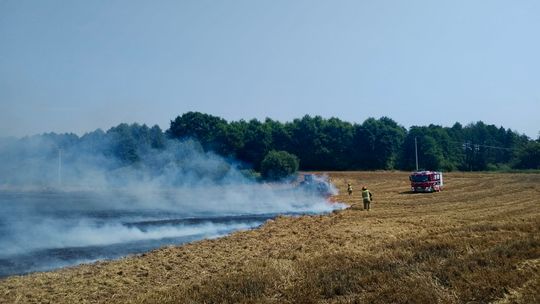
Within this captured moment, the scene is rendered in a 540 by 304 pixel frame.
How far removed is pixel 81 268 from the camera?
57.0ft

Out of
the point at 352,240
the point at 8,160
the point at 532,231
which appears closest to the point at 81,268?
the point at 352,240

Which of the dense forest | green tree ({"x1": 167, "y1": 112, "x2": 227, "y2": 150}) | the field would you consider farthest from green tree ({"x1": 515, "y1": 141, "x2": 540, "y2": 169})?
the field

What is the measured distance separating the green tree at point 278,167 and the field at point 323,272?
45116mm

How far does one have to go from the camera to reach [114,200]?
55.3 meters

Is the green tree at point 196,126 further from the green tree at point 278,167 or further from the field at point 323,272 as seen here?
the field at point 323,272

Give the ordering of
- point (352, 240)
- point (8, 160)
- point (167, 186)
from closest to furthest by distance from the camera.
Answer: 1. point (352, 240)
2. point (8, 160)
3. point (167, 186)

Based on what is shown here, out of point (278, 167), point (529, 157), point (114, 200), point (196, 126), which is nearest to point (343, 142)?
Result: point (196, 126)

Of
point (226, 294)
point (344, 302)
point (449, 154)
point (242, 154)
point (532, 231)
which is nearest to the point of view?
point (344, 302)

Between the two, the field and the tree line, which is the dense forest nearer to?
the tree line

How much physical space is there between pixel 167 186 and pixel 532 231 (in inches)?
1977

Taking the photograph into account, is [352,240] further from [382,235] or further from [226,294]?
[226,294]

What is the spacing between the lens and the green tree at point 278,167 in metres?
68.1

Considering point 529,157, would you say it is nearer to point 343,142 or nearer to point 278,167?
point 343,142

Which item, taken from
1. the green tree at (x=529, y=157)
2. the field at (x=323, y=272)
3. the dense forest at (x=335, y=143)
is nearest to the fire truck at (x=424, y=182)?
the field at (x=323, y=272)
